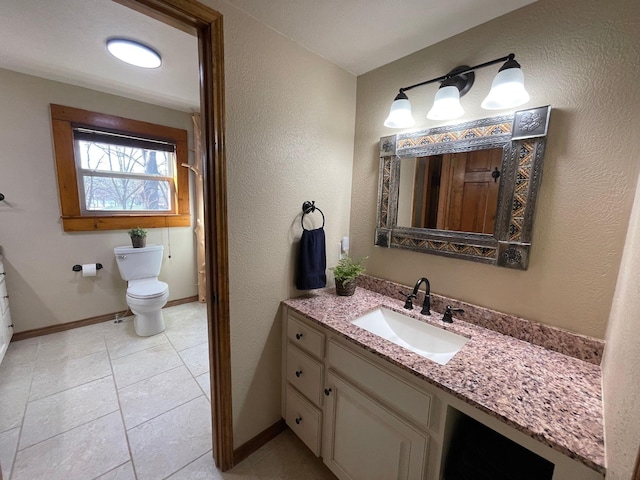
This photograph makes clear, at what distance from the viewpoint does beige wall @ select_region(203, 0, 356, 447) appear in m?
1.22

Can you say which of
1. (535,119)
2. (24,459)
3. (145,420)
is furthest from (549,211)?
(24,459)

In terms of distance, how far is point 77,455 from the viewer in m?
1.37

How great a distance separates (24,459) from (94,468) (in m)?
0.37

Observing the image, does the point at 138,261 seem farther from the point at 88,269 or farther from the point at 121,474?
the point at 121,474

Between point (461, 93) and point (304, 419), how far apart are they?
6.01 ft

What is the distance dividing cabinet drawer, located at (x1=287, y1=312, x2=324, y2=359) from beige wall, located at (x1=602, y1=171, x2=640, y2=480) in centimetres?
93

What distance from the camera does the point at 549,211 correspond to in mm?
1080

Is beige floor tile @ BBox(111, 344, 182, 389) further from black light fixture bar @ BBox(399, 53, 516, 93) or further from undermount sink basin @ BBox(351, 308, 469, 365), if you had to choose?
black light fixture bar @ BBox(399, 53, 516, 93)

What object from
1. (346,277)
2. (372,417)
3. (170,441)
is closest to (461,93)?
(346,277)

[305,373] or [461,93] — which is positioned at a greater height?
[461,93]

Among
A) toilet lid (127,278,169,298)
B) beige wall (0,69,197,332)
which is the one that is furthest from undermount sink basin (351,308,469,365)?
beige wall (0,69,197,332)

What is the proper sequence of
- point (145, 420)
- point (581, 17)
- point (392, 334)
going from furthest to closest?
point (145, 420) → point (392, 334) → point (581, 17)

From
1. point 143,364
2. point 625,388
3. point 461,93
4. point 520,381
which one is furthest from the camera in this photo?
point 143,364

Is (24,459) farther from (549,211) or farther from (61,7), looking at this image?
(549,211)
